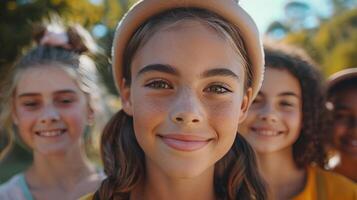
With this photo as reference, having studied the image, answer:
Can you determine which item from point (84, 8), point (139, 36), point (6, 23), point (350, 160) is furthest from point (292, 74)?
point (6, 23)

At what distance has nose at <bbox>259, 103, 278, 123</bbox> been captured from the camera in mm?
3133

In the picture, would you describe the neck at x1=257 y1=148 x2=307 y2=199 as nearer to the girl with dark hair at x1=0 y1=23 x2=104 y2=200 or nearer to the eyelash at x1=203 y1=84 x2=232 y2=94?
the girl with dark hair at x1=0 y1=23 x2=104 y2=200

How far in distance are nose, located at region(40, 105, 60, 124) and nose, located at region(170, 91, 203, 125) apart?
4.33ft

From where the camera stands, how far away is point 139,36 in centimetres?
220

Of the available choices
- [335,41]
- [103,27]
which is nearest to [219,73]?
[103,27]

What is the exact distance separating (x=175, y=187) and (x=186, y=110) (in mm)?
436

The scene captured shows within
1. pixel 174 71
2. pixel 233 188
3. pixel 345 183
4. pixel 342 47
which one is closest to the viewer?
pixel 174 71

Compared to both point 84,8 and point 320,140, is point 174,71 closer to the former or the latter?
point 320,140

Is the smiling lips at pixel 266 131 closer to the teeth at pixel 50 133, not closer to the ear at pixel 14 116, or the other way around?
the teeth at pixel 50 133

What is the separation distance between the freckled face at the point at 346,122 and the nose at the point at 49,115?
174cm

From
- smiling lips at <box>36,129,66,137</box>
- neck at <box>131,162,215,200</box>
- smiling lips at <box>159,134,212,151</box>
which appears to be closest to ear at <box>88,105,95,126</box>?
smiling lips at <box>36,129,66,137</box>

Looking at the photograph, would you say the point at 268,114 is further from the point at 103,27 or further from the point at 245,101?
the point at 103,27

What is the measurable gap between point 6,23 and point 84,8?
1.30 metres

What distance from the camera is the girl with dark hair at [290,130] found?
10.2 ft
